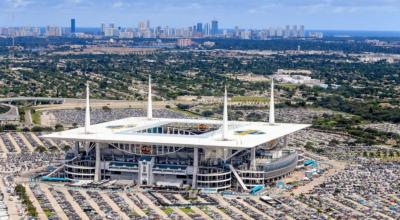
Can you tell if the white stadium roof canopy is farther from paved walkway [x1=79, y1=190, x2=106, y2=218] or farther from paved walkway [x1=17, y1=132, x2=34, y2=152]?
paved walkway [x1=17, y1=132, x2=34, y2=152]

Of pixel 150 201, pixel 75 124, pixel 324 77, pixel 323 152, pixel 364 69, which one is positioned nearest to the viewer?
pixel 150 201

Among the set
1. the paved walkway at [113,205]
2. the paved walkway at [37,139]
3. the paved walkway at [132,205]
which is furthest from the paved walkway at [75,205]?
the paved walkway at [37,139]

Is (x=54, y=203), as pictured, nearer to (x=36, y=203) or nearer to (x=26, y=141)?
(x=36, y=203)

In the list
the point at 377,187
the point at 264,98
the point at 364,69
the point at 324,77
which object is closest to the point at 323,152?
the point at 377,187

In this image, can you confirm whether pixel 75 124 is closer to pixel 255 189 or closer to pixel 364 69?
pixel 255 189

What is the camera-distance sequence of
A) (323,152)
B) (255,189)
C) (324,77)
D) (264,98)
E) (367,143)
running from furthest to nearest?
(324,77)
(264,98)
(367,143)
(323,152)
(255,189)

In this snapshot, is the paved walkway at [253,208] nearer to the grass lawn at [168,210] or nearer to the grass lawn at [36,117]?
the grass lawn at [168,210]

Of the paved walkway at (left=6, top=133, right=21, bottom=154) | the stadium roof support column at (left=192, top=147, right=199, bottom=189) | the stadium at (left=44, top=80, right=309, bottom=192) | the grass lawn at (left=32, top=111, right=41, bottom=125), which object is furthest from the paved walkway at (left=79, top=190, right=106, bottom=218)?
the grass lawn at (left=32, top=111, right=41, bottom=125)
